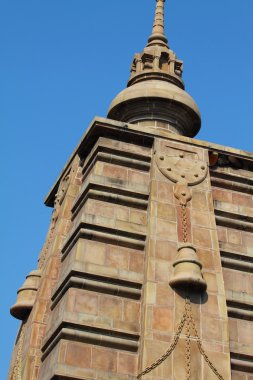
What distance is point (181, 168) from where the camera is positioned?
1603cm

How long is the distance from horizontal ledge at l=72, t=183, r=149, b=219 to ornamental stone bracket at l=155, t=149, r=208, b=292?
85 centimetres

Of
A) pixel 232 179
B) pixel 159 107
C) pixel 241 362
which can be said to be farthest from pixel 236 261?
pixel 159 107

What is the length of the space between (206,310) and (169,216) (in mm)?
2469

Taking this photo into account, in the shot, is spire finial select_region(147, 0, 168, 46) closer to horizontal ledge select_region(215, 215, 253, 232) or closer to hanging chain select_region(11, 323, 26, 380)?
horizontal ledge select_region(215, 215, 253, 232)

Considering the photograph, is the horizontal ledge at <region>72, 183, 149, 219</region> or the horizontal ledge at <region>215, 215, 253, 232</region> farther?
the horizontal ledge at <region>215, 215, 253, 232</region>

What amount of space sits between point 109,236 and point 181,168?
2.91 meters

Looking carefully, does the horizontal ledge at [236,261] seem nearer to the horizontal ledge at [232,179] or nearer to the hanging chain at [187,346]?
the hanging chain at [187,346]

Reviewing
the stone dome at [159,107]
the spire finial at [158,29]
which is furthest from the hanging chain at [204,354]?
the spire finial at [158,29]

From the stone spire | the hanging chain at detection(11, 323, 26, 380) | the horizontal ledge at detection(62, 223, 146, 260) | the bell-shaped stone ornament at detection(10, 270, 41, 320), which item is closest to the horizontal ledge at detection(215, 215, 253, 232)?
the horizontal ledge at detection(62, 223, 146, 260)

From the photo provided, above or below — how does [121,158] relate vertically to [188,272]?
above

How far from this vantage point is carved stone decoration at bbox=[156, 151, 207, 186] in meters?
15.8

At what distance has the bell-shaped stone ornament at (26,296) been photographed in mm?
16109

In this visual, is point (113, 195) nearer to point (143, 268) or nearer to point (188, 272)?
point (143, 268)

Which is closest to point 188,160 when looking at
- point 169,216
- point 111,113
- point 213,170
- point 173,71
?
point 213,170
